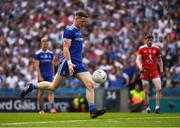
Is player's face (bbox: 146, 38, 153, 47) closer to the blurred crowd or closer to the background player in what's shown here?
the background player

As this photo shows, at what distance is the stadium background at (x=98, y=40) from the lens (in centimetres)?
2873

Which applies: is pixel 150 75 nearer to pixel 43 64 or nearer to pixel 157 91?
pixel 157 91

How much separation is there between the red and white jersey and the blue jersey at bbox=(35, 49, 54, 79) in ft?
9.59

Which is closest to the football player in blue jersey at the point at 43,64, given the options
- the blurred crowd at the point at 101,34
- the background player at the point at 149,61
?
the background player at the point at 149,61

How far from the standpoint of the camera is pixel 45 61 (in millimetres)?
23906

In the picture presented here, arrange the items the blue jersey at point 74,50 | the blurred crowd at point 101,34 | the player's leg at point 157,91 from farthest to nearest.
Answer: the blurred crowd at point 101,34 < the player's leg at point 157,91 < the blue jersey at point 74,50

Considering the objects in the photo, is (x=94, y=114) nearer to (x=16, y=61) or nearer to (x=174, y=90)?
(x=174, y=90)

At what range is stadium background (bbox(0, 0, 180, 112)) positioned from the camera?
28734 millimetres

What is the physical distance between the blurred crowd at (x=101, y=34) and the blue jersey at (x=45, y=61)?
5367 mm

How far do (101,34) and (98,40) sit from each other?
1.07ft

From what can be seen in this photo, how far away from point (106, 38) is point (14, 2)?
8.41 meters

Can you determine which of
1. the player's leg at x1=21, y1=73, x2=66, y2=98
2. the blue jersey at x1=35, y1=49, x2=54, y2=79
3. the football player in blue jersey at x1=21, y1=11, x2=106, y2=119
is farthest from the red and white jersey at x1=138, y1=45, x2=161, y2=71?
the football player in blue jersey at x1=21, y1=11, x2=106, y2=119

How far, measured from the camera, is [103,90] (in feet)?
92.4

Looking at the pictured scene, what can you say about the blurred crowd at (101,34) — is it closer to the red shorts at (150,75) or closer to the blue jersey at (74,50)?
the red shorts at (150,75)
